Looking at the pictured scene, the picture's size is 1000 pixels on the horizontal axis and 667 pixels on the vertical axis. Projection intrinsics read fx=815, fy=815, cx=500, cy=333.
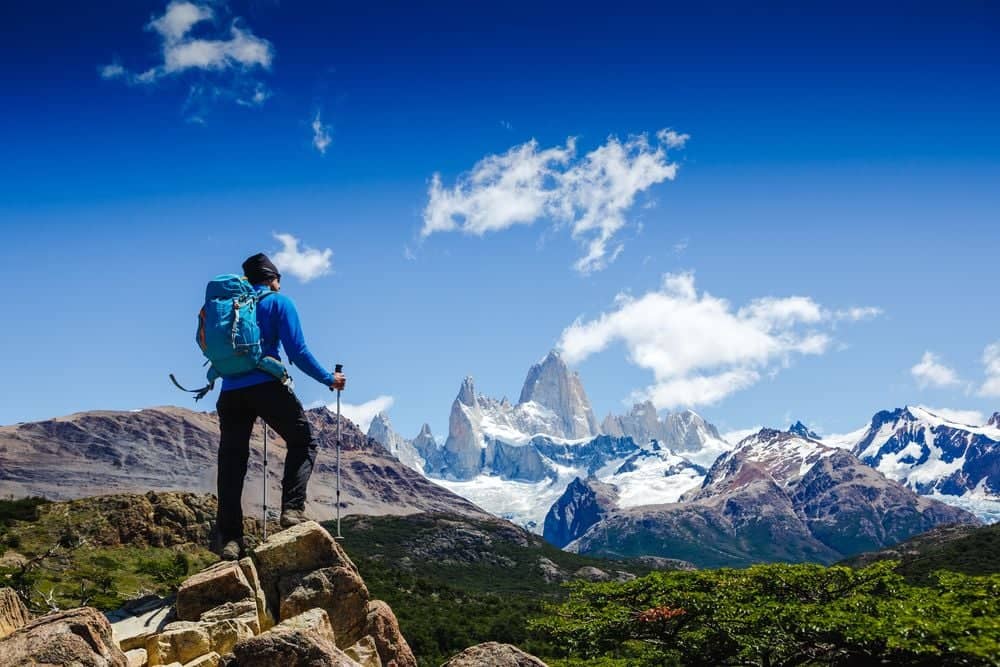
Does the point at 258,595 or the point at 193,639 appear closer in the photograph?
the point at 193,639

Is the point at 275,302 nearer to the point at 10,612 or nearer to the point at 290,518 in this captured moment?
the point at 290,518

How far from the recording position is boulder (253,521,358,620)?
1444 centimetres

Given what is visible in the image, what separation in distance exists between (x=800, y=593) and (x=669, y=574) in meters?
3.86

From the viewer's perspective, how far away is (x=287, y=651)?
36.3 ft

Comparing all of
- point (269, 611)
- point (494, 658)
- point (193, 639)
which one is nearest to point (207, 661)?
point (193, 639)

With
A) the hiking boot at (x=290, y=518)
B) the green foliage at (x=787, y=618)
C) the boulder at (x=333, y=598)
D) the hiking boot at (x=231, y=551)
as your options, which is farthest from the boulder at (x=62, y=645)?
the green foliage at (x=787, y=618)

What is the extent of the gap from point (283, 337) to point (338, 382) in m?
1.32

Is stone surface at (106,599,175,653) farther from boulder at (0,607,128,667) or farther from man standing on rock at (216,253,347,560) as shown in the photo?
man standing on rock at (216,253,347,560)

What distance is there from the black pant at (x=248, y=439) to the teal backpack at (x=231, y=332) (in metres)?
0.42

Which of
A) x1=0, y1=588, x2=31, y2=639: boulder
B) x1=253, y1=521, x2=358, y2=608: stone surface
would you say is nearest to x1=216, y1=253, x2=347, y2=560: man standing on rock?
x1=253, y1=521, x2=358, y2=608: stone surface

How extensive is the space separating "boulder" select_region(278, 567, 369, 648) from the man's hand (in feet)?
10.7

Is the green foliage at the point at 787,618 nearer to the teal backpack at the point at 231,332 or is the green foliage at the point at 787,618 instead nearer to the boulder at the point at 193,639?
the boulder at the point at 193,639

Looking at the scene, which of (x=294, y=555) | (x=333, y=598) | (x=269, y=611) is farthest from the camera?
(x=294, y=555)

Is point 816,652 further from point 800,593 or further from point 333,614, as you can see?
point 333,614
